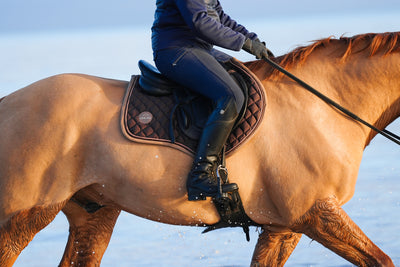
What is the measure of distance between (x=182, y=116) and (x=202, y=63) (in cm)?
35

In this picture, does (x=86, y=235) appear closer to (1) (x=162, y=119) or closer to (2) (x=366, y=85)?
(1) (x=162, y=119)

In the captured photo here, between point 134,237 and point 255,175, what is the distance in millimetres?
3726

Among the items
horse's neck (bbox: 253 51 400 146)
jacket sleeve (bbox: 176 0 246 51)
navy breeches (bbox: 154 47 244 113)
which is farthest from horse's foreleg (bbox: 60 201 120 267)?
horse's neck (bbox: 253 51 400 146)

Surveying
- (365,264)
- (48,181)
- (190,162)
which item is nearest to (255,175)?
(190,162)

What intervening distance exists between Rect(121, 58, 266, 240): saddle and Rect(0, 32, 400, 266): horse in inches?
2.2

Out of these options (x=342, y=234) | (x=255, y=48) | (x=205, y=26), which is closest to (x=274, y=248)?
(x=342, y=234)

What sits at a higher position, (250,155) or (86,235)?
(250,155)

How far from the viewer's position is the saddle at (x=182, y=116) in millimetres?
3861

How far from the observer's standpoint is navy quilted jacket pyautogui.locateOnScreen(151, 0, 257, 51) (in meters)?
3.83

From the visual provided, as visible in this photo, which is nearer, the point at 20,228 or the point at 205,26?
the point at 205,26

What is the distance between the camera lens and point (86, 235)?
4.54m

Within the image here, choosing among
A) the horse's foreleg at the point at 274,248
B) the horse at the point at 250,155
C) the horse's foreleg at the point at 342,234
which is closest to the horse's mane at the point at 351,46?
the horse at the point at 250,155

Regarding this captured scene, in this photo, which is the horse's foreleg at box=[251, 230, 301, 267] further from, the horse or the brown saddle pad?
the brown saddle pad

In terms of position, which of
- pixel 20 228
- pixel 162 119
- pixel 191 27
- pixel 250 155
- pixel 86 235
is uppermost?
A: pixel 191 27
